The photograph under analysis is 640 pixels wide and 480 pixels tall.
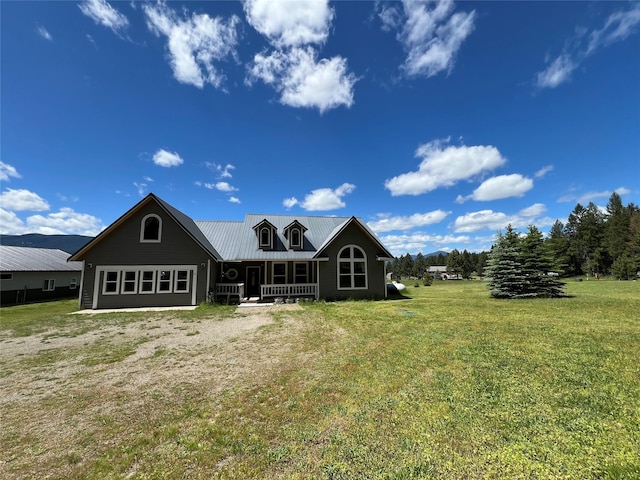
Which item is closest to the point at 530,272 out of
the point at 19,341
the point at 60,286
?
the point at 19,341

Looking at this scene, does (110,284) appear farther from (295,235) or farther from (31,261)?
(31,261)

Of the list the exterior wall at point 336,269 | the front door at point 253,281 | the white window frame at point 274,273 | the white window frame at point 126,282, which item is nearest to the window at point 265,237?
the white window frame at point 274,273

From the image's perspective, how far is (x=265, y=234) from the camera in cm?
2100

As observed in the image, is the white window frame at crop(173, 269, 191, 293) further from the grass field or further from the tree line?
the tree line

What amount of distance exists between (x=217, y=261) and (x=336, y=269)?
8283mm

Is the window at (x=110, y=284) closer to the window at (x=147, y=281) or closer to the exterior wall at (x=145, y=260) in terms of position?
the exterior wall at (x=145, y=260)

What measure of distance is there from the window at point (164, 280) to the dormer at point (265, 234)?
6305 millimetres

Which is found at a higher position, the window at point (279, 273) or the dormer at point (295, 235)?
the dormer at point (295, 235)

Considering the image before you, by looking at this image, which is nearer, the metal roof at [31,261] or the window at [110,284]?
the window at [110,284]

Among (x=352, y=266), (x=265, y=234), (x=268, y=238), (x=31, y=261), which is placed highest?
(x=265, y=234)

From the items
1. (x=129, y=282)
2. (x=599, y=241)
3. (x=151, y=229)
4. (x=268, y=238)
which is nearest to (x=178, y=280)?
(x=129, y=282)

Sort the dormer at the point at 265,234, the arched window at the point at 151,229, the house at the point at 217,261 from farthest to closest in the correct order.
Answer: the dormer at the point at 265,234 → the arched window at the point at 151,229 → the house at the point at 217,261

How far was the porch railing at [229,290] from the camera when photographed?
1878cm

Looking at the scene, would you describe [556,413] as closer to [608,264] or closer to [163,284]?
[163,284]
